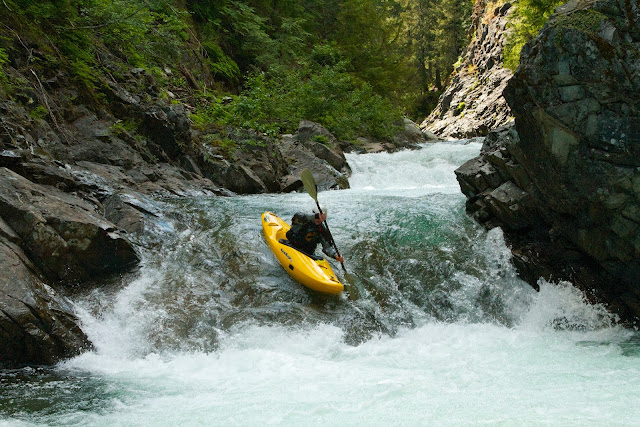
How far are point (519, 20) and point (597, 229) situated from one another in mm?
17335

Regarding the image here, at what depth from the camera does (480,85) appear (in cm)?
2445

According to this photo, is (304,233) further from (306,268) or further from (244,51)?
(244,51)

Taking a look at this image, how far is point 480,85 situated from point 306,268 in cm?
2174

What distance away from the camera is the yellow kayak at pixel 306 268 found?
5.57 m

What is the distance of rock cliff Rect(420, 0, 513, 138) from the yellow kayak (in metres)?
16.6

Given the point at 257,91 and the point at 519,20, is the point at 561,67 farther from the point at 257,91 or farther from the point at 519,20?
the point at 519,20

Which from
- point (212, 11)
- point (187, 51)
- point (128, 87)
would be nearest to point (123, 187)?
point (128, 87)

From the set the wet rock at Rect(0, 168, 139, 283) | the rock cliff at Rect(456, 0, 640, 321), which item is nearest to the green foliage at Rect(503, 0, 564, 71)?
the rock cliff at Rect(456, 0, 640, 321)

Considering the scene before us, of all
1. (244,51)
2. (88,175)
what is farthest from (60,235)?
(244,51)

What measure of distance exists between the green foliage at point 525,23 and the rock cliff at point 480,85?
0.91 m

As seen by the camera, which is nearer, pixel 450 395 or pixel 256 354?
pixel 450 395

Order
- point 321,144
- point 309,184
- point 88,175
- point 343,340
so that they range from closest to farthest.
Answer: point 343,340
point 309,184
point 88,175
point 321,144

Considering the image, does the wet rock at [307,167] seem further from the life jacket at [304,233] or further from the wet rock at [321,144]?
the life jacket at [304,233]

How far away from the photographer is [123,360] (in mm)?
4488
